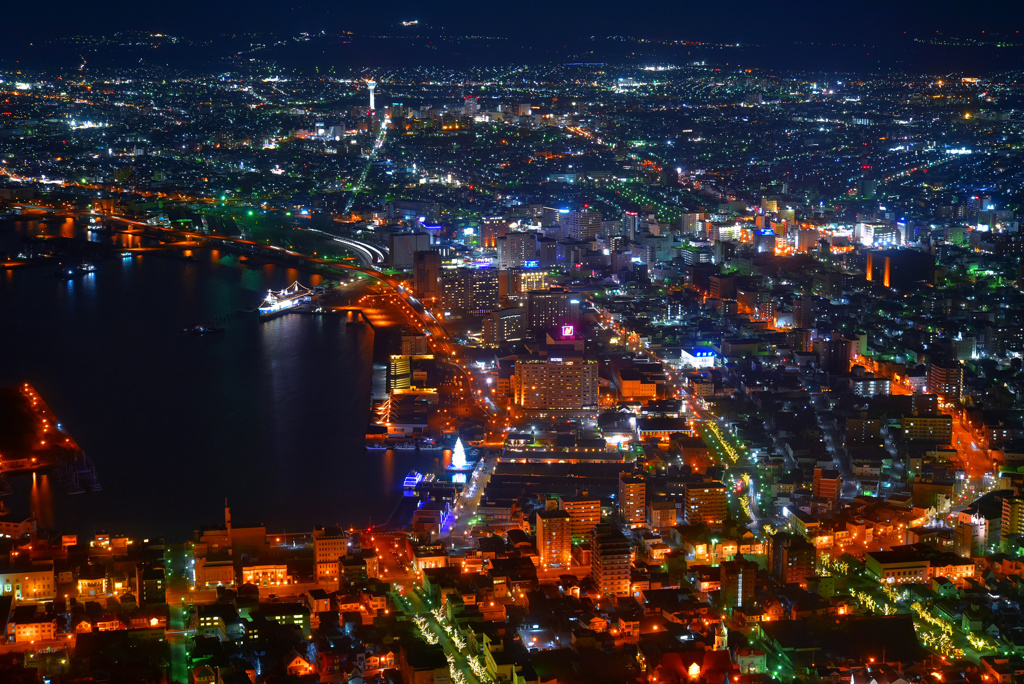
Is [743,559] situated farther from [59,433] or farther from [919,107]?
[919,107]

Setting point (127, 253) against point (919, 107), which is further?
point (919, 107)

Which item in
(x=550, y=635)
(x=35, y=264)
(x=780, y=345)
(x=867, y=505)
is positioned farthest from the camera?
(x=35, y=264)

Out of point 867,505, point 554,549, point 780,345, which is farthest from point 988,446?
point 554,549

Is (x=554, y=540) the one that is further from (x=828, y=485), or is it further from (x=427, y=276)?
(x=427, y=276)

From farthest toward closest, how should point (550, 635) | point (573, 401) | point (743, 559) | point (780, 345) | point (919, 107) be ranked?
point (919, 107)
point (780, 345)
point (573, 401)
point (743, 559)
point (550, 635)

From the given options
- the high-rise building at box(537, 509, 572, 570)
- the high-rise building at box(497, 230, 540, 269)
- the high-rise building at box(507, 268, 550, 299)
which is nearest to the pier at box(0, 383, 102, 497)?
the high-rise building at box(537, 509, 572, 570)

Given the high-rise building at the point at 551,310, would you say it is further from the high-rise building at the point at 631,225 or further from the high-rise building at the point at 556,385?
the high-rise building at the point at 631,225

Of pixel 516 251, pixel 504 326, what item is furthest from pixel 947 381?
pixel 516 251
